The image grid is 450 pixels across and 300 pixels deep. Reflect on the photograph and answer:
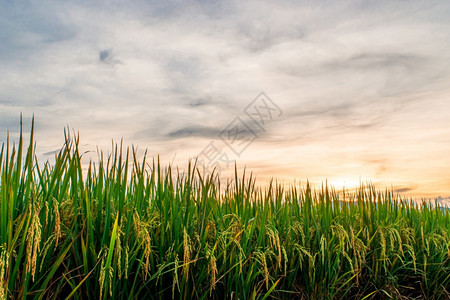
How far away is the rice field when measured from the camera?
2.64 meters

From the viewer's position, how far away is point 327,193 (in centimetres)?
534

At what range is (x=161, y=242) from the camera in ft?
10.5

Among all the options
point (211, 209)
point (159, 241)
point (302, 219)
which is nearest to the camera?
point (159, 241)

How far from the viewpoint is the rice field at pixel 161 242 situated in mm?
2641

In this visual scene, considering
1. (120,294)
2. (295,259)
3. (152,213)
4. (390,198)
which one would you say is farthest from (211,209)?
(390,198)

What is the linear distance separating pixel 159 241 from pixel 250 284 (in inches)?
37.7

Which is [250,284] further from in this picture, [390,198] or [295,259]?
[390,198]

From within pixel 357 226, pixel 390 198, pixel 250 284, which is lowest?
pixel 250 284

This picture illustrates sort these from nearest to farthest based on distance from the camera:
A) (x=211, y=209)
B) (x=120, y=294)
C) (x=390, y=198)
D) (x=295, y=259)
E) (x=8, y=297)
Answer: (x=8, y=297), (x=120, y=294), (x=211, y=209), (x=295, y=259), (x=390, y=198)

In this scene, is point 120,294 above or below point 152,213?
below

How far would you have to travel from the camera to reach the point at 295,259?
427cm

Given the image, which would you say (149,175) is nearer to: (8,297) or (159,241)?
(159,241)

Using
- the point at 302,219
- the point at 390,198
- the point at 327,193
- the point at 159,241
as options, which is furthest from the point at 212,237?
the point at 390,198

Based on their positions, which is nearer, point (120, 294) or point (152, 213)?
point (120, 294)
